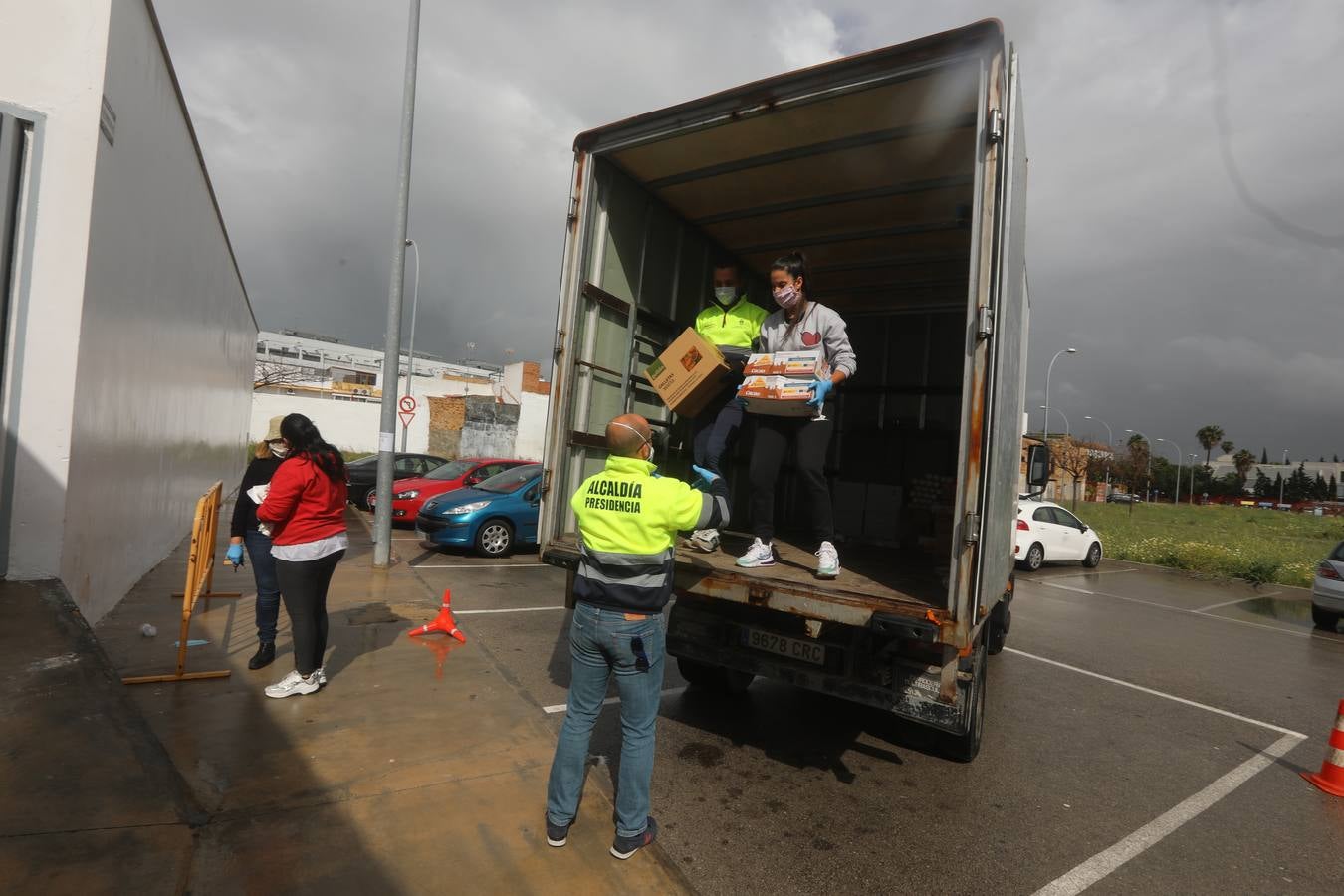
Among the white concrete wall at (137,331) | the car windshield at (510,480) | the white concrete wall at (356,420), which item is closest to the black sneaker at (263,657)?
the white concrete wall at (137,331)

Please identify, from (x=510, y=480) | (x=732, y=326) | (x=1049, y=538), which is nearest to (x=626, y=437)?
(x=732, y=326)

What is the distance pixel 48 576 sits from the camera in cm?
405

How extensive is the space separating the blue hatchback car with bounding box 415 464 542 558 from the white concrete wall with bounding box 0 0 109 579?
6.53 metres

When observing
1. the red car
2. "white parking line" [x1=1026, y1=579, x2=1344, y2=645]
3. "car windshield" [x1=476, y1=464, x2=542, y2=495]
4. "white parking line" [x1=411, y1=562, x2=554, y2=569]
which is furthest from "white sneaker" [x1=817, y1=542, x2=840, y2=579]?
"white parking line" [x1=1026, y1=579, x2=1344, y2=645]

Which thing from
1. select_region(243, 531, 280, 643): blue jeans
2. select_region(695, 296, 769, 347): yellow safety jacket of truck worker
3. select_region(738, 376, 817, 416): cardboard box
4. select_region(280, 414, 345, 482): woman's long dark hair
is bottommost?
select_region(243, 531, 280, 643): blue jeans

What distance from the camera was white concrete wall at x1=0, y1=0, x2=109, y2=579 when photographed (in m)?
3.97

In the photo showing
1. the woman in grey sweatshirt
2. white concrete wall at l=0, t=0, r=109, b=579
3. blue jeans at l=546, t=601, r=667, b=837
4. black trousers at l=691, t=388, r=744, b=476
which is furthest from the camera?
black trousers at l=691, t=388, r=744, b=476

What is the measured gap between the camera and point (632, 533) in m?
2.96

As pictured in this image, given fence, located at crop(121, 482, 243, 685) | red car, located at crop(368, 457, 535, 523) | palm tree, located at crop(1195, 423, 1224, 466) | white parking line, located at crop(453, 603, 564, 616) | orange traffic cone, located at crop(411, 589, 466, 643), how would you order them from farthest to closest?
1. palm tree, located at crop(1195, 423, 1224, 466)
2. red car, located at crop(368, 457, 535, 523)
3. white parking line, located at crop(453, 603, 564, 616)
4. orange traffic cone, located at crop(411, 589, 466, 643)
5. fence, located at crop(121, 482, 243, 685)

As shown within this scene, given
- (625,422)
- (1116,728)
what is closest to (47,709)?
(625,422)

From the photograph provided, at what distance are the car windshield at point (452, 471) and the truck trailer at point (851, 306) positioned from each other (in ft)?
25.7

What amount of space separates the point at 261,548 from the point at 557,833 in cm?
340

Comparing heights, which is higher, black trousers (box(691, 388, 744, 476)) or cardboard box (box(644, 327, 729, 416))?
cardboard box (box(644, 327, 729, 416))

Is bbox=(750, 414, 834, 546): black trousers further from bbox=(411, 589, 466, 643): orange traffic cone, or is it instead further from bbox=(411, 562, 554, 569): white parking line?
bbox=(411, 562, 554, 569): white parking line
